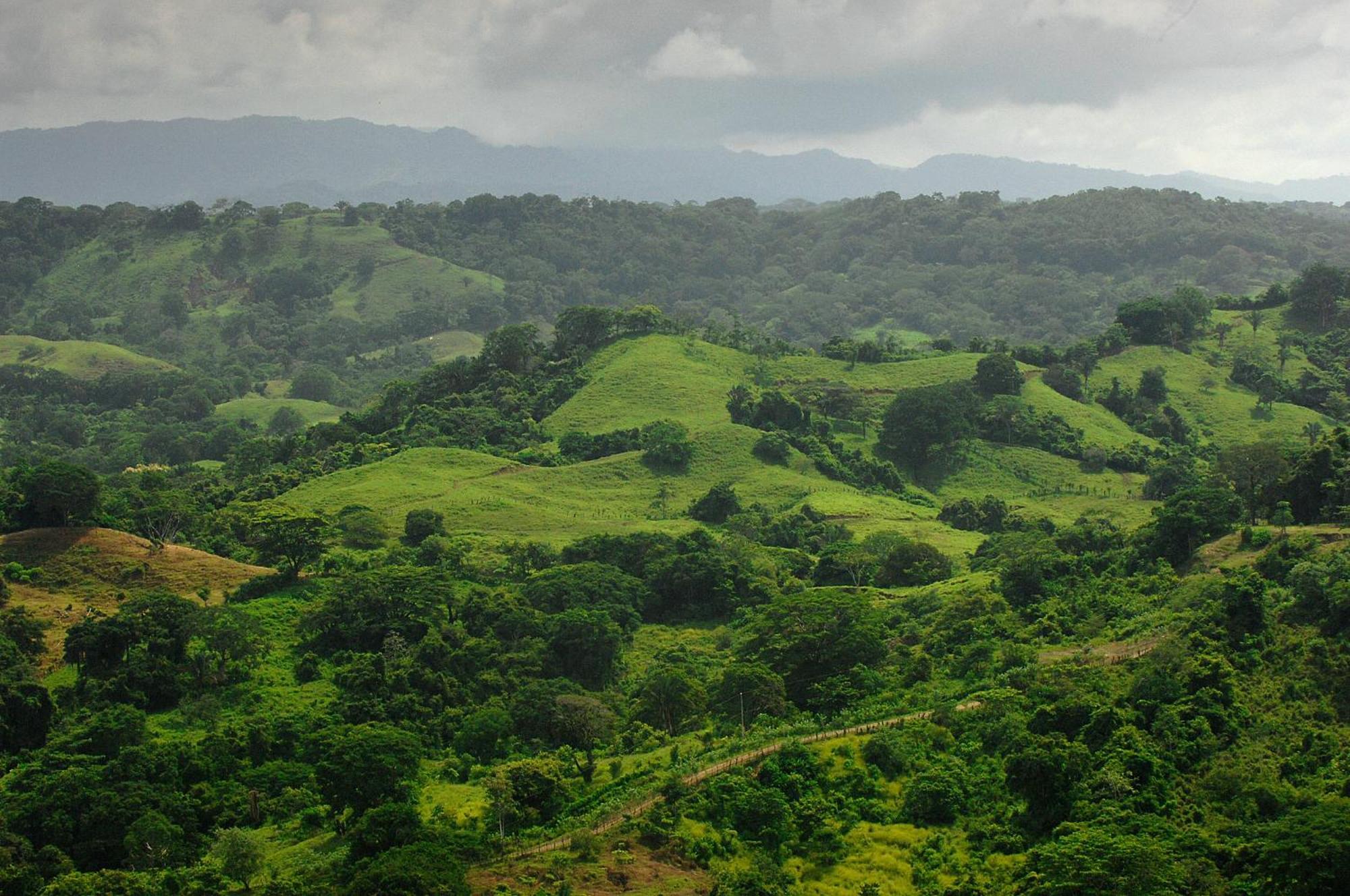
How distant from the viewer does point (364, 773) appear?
31234mm

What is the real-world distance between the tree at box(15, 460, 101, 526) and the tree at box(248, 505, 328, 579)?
6.47m

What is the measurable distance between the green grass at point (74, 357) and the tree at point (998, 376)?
88.0 meters

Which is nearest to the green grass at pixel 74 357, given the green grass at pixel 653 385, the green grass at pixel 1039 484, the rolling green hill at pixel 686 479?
the green grass at pixel 653 385

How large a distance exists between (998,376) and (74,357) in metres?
95.5

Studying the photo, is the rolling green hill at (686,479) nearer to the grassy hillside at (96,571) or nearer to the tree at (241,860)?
the grassy hillside at (96,571)

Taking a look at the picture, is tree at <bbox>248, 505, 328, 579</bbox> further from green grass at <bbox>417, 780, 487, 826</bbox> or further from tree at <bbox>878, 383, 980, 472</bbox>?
tree at <bbox>878, 383, 980, 472</bbox>

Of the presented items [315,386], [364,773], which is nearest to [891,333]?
[315,386]

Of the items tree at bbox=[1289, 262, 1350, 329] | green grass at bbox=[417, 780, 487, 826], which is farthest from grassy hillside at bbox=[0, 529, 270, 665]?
tree at bbox=[1289, 262, 1350, 329]

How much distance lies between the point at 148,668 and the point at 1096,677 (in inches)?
1139

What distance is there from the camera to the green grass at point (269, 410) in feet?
394

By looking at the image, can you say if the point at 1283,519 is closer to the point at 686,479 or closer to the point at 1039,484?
the point at 1039,484

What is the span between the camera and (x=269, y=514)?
4991cm

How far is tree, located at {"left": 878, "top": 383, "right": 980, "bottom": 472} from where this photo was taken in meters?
75.0

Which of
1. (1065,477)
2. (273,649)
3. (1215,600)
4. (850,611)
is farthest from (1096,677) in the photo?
(1065,477)
